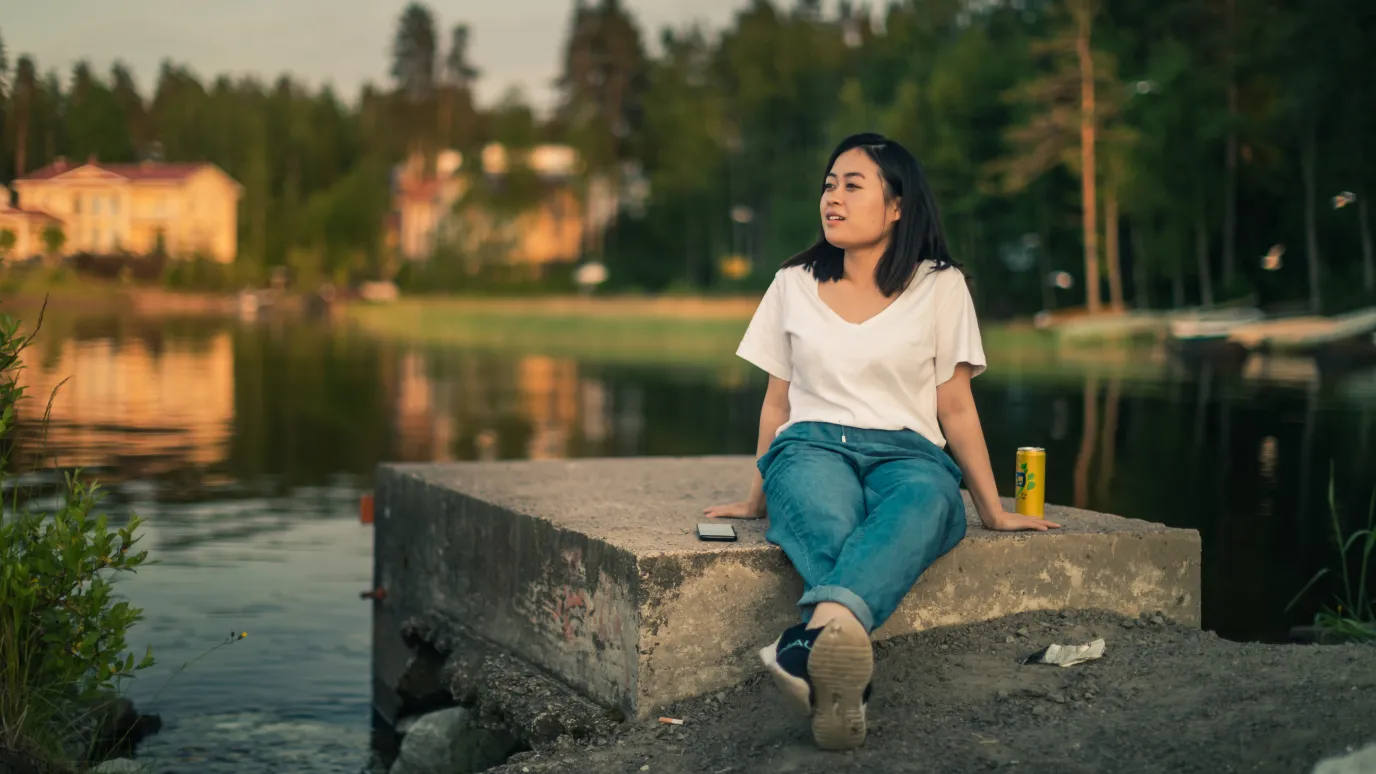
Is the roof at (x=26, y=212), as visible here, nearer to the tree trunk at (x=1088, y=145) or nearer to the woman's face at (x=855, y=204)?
the woman's face at (x=855, y=204)

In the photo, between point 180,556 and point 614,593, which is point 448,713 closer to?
point 614,593

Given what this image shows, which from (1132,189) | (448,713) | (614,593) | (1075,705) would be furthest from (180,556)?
(1132,189)

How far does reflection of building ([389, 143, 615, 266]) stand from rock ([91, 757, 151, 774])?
8946cm

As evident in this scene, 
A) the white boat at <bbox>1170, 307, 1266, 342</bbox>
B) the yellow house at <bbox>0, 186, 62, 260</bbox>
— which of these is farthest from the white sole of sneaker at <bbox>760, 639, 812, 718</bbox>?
the white boat at <bbox>1170, 307, 1266, 342</bbox>

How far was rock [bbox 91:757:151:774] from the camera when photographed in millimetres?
5941

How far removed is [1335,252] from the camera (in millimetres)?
51750

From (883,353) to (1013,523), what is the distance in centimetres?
86

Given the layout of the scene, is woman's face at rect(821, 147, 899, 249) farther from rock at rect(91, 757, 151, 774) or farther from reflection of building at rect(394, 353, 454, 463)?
reflection of building at rect(394, 353, 454, 463)

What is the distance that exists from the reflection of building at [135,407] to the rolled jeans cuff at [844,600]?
448 cm

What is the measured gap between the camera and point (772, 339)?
6039 millimetres

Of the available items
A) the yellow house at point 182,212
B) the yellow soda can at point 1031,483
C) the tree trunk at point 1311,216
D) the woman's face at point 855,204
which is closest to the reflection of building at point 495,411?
the yellow soda can at point 1031,483

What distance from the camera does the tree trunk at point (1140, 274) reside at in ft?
180

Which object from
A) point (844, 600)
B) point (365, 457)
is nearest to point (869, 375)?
point (844, 600)

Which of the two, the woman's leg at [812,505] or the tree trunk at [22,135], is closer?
the woman's leg at [812,505]
